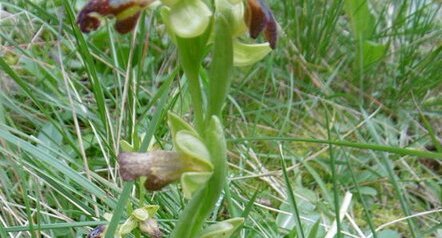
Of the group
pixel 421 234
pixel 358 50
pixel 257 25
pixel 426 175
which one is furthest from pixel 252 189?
pixel 257 25

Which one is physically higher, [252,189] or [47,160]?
[47,160]

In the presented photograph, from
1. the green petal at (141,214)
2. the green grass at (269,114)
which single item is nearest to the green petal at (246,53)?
the green petal at (141,214)

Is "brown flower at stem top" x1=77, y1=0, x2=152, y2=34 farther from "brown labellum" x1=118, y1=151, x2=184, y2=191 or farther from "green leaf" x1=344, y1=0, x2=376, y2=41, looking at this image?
"green leaf" x1=344, y1=0, x2=376, y2=41

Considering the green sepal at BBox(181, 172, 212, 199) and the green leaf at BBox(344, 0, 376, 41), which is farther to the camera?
the green leaf at BBox(344, 0, 376, 41)

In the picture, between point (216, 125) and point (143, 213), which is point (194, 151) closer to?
point (216, 125)

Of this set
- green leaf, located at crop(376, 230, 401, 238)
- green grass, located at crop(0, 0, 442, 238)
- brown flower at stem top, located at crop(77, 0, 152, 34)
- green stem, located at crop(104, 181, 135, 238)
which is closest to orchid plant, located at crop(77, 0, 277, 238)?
brown flower at stem top, located at crop(77, 0, 152, 34)

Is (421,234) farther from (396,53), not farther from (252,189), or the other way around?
(396,53)
